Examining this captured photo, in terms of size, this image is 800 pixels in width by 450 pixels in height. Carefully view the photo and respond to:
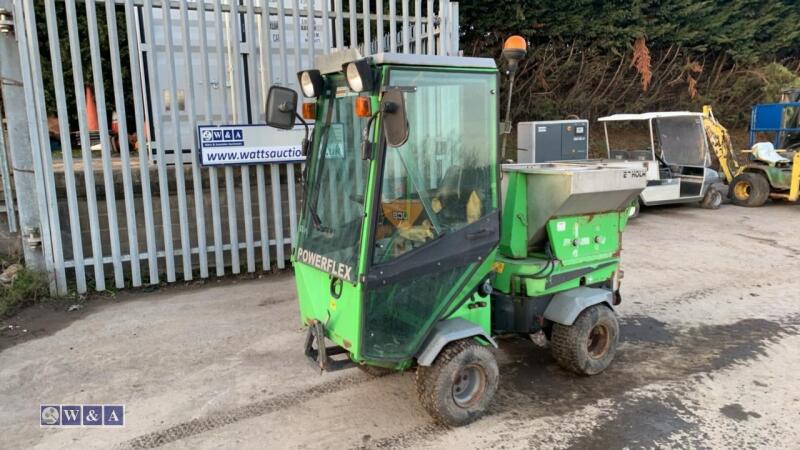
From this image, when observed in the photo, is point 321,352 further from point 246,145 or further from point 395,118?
point 246,145

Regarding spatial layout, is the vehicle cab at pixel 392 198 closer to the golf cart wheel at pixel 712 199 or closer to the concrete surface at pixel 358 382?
the concrete surface at pixel 358 382

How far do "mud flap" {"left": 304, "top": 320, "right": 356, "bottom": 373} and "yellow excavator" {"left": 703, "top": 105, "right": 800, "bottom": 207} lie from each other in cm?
1026

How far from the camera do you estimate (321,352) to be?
3.36 m

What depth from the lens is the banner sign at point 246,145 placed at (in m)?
6.35

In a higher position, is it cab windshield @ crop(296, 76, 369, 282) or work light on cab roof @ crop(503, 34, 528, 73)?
work light on cab roof @ crop(503, 34, 528, 73)

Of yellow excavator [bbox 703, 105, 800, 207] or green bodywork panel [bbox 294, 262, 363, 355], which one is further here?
yellow excavator [bbox 703, 105, 800, 207]

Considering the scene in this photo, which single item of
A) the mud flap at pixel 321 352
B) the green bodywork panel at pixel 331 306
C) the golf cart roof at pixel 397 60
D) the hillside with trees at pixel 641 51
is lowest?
the mud flap at pixel 321 352

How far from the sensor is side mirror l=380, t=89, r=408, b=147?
2.89 m

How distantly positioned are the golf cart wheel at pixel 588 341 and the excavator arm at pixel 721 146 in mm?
8664

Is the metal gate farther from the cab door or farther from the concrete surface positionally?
the cab door

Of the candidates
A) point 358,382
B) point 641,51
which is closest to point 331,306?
point 358,382

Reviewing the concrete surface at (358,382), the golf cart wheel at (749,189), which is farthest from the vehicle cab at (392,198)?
the golf cart wheel at (749,189)

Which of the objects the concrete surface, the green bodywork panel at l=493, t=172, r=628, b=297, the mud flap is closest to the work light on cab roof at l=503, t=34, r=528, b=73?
the green bodywork panel at l=493, t=172, r=628, b=297

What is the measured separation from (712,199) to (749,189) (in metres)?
1.03
